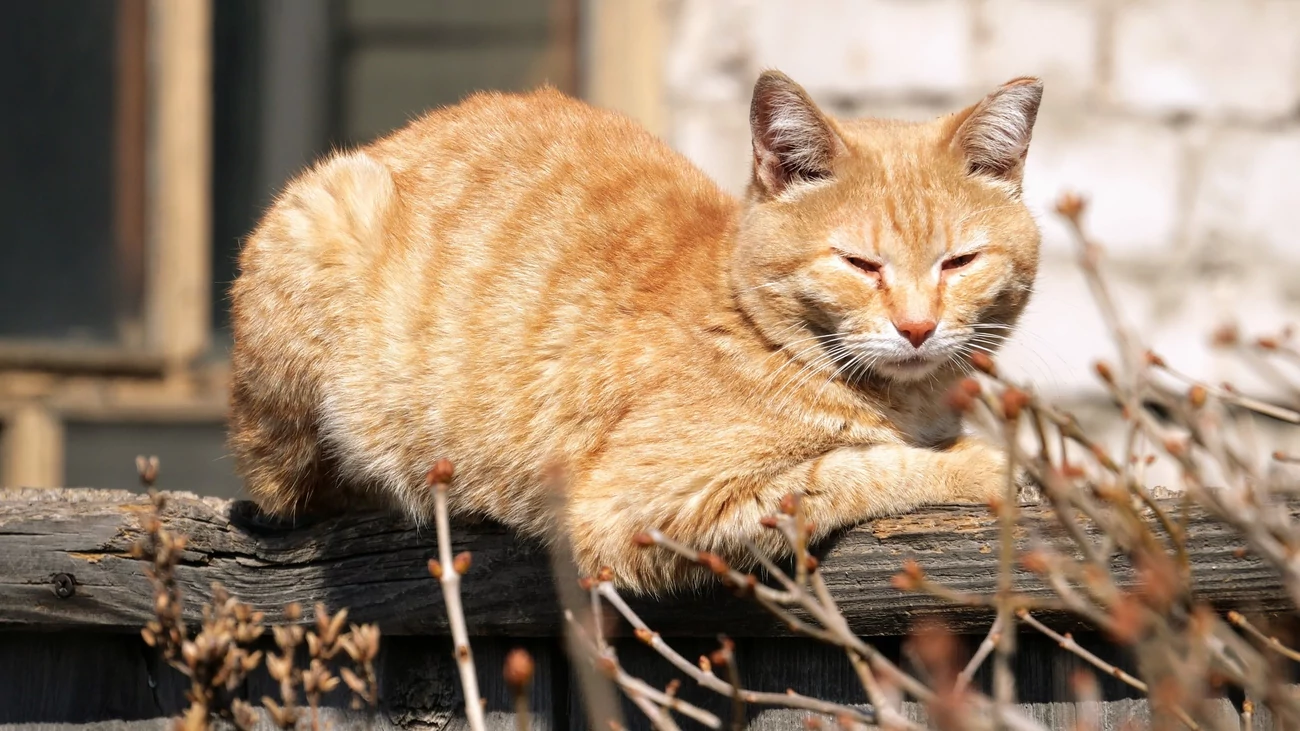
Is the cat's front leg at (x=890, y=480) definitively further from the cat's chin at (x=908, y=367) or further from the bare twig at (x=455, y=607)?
the bare twig at (x=455, y=607)

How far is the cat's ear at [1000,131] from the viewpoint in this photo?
250 centimetres

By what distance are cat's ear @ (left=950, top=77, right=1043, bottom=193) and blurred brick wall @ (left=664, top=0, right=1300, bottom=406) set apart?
1.63m

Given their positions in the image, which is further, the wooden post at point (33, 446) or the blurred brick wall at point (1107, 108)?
the wooden post at point (33, 446)

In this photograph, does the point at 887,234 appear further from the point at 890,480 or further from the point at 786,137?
the point at 890,480

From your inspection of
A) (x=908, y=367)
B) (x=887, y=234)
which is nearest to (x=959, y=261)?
(x=887, y=234)

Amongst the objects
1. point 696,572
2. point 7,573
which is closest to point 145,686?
point 7,573

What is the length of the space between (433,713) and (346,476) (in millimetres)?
611

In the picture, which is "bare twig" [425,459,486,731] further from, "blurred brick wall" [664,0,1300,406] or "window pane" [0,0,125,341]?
"window pane" [0,0,125,341]

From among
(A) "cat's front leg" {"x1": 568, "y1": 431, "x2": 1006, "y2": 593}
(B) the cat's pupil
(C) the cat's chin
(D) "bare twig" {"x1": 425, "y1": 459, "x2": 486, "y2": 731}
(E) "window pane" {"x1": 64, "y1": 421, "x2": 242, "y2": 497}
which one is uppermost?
(E) "window pane" {"x1": 64, "y1": 421, "x2": 242, "y2": 497}

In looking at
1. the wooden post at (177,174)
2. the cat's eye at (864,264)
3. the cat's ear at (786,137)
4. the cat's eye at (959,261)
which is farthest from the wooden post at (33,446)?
the cat's eye at (959,261)

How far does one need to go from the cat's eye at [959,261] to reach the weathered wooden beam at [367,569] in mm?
604

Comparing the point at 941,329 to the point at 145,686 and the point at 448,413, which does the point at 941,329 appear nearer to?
the point at 448,413

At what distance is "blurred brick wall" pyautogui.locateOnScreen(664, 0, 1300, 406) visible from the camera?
13.8ft

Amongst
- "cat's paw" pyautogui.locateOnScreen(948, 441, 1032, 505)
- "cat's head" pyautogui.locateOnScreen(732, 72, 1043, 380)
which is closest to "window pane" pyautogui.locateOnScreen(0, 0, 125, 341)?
"cat's head" pyautogui.locateOnScreen(732, 72, 1043, 380)
